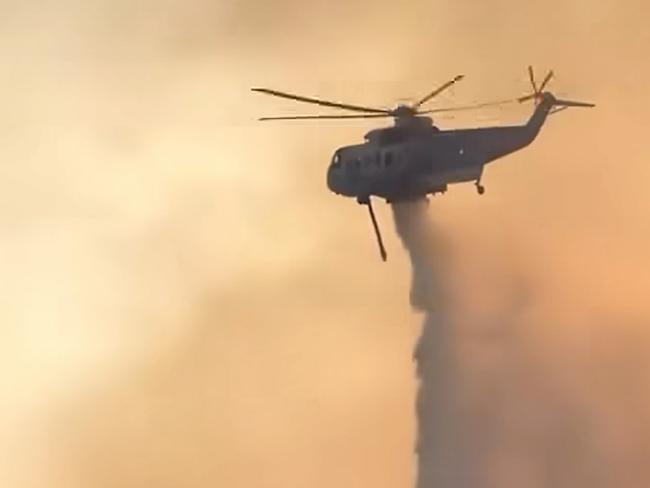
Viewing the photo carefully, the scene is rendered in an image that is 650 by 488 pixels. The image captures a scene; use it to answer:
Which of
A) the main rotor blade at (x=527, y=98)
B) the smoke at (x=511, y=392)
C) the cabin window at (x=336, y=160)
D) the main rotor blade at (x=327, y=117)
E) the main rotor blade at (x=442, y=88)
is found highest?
the main rotor blade at (x=442, y=88)

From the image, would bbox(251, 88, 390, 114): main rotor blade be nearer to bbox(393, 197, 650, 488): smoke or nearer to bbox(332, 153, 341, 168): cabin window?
bbox(332, 153, 341, 168): cabin window

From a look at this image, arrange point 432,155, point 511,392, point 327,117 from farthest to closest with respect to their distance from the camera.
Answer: point 327,117, point 432,155, point 511,392

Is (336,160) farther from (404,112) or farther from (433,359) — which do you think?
(433,359)

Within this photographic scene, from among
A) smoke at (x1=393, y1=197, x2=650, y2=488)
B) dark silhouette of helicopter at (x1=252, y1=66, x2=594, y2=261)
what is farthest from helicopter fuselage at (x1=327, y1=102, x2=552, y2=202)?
smoke at (x1=393, y1=197, x2=650, y2=488)

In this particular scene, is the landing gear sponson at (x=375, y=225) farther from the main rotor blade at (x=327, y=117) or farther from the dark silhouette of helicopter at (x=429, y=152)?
the main rotor blade at (x=327, y=117)

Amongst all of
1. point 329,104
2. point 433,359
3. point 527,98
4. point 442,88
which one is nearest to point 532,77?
point 527,98

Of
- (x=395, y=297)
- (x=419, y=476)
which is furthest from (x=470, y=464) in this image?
(x=395, y=297)

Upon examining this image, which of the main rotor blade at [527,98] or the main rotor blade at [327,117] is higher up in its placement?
the main rotor blade at [527,98]

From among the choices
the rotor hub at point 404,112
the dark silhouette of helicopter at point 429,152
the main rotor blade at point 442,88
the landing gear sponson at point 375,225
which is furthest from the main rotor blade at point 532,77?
the landing gear sponson at point 375,225

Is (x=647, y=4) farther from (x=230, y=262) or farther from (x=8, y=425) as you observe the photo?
(x=8, y=425)

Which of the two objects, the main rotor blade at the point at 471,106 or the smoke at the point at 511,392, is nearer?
the smoke at the point at 511,392
